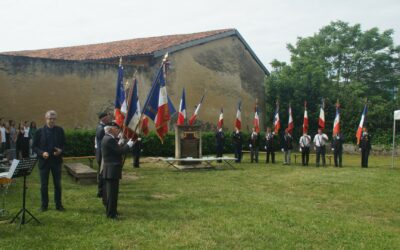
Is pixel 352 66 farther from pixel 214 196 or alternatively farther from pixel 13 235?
pixel 13 235

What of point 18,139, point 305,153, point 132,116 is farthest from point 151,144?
point 132,116

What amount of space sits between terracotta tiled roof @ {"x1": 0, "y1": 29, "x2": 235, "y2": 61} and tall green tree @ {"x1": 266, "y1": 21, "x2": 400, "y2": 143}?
21.7 ft

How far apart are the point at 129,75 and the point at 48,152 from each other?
607 inches

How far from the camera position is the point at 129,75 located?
23.2 metres

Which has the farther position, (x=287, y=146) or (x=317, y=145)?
(x=287, y=146)

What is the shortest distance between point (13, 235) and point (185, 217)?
3.01 meters

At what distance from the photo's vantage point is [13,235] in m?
6.51

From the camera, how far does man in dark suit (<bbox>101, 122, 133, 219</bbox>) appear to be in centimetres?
771

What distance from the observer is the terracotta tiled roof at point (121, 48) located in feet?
82.7

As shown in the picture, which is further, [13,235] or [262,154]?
[262,154]

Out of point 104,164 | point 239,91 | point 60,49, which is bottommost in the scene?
point 104,164

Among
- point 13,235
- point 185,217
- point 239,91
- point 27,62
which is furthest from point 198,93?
point 13,235

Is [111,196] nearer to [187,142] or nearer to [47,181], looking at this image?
[47,181]

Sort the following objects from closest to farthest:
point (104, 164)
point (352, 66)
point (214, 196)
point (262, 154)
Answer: point (104, 164)
point (214, 196)
point (262, 154)
point (352, 66)
